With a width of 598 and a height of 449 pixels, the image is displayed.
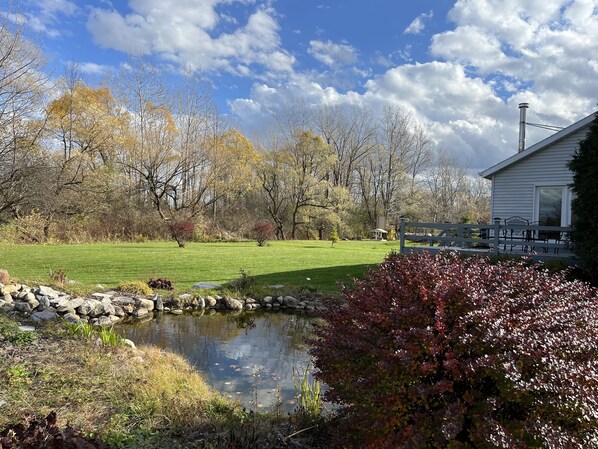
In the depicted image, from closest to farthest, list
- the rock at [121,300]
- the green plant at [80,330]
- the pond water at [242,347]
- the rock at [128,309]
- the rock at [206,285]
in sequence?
the pond water at [242,347] < the green plant at [80,330] < the rock at [128,309] < the rock at [121,300] < the rock at [206,285]

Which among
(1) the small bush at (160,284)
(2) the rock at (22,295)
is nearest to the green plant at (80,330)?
(2) the rock at (22,295)

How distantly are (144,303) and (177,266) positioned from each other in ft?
14.5

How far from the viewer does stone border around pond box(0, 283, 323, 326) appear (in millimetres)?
6961

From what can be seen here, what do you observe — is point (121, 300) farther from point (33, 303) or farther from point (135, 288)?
point (33, 303)

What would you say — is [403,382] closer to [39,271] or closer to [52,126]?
[39,271]

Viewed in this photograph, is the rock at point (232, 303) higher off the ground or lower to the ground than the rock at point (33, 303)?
Result: lower

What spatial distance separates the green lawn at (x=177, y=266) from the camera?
10403 mm

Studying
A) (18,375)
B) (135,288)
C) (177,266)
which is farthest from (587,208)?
(177,266)

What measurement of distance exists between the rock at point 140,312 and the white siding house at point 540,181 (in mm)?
10075

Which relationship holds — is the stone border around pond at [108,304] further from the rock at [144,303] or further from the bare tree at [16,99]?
the bare tree at [16,99]

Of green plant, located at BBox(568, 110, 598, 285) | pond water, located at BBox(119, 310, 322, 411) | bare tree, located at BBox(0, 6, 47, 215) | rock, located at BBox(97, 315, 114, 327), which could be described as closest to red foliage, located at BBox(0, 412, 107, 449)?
pond water, located at BBox(119, 310, 322, 411)

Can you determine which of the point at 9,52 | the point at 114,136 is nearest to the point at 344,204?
the point at 114,136

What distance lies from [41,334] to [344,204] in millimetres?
28918

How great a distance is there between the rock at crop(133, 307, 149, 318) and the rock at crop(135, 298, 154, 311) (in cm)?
5
